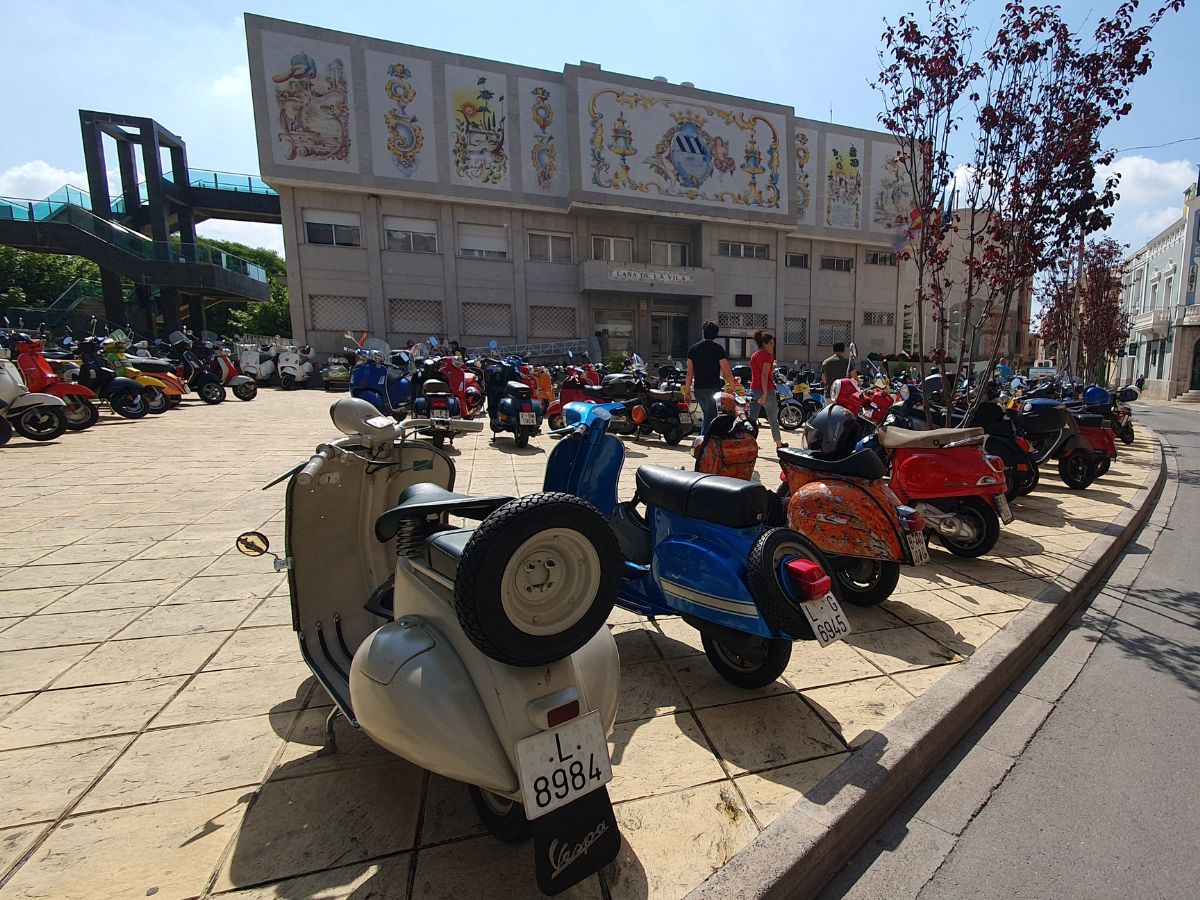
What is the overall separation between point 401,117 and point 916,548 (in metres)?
28.0

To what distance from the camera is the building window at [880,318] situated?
33.8 m

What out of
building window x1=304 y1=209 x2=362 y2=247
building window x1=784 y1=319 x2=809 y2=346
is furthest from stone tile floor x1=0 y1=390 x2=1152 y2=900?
building window x1=784 y1=319 x2=809 y2=346

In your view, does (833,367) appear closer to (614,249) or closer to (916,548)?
(916,548)

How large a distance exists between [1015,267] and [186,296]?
3723cm

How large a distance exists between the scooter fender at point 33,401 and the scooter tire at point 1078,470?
532 inches

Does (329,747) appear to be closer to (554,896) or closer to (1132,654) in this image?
(554,896)

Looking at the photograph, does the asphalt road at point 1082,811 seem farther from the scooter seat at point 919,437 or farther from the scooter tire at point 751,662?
the scooter seat at point 919,437

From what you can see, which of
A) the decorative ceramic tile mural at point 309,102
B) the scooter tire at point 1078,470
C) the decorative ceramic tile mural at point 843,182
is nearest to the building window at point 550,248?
the decorative ceramic tile mural at point 309,102

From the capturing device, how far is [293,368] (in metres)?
20.1

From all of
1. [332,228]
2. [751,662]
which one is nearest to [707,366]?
[751,662]

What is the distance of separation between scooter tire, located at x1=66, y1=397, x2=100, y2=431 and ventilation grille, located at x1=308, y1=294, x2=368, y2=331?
52.6 feet

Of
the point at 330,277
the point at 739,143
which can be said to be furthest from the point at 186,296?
the point at 739,143

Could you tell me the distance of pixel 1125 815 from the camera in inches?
74.2

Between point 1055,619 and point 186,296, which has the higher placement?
point 186,296
